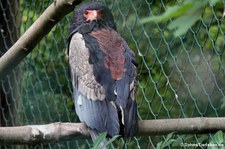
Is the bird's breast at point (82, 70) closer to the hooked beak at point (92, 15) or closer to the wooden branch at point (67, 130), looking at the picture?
the hooked beak at point (92, 15)

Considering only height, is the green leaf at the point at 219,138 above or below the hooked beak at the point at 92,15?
below

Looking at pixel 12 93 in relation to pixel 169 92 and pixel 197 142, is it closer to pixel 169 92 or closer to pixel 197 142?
pixel 169 92

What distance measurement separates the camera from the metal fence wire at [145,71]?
2.27 meters

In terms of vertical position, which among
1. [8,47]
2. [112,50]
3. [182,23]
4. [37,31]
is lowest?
[8,47]

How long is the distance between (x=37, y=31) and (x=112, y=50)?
53 centimetres

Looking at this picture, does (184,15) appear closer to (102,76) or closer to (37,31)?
(37,31)

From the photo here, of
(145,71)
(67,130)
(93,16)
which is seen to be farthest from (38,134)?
(145,71)

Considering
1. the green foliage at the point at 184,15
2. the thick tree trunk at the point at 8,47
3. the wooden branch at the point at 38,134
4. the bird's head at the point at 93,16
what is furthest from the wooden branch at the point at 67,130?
the thick tree trunk at the point at 8,47

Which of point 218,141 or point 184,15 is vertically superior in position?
point 184,15

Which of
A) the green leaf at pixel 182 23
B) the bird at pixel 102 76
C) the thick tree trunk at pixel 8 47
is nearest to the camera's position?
the green leaf at pixel 182 23

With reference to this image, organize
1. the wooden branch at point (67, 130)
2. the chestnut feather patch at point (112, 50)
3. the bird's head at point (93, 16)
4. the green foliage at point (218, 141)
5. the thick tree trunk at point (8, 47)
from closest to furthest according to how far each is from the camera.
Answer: the green foliage at point (218, 141) → the wooden branch at point (67, 130) → the chestnut feather patch at point (112, 50) → the bird's head at point (93, 16) → the thick tree trunk at point (8, 47)

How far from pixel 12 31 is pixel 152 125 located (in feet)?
6.18

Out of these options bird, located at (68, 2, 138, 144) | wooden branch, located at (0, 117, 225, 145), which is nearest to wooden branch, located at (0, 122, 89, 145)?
wooden branch, located at (0, 117, 225, 145)

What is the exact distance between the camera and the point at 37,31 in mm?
1904
